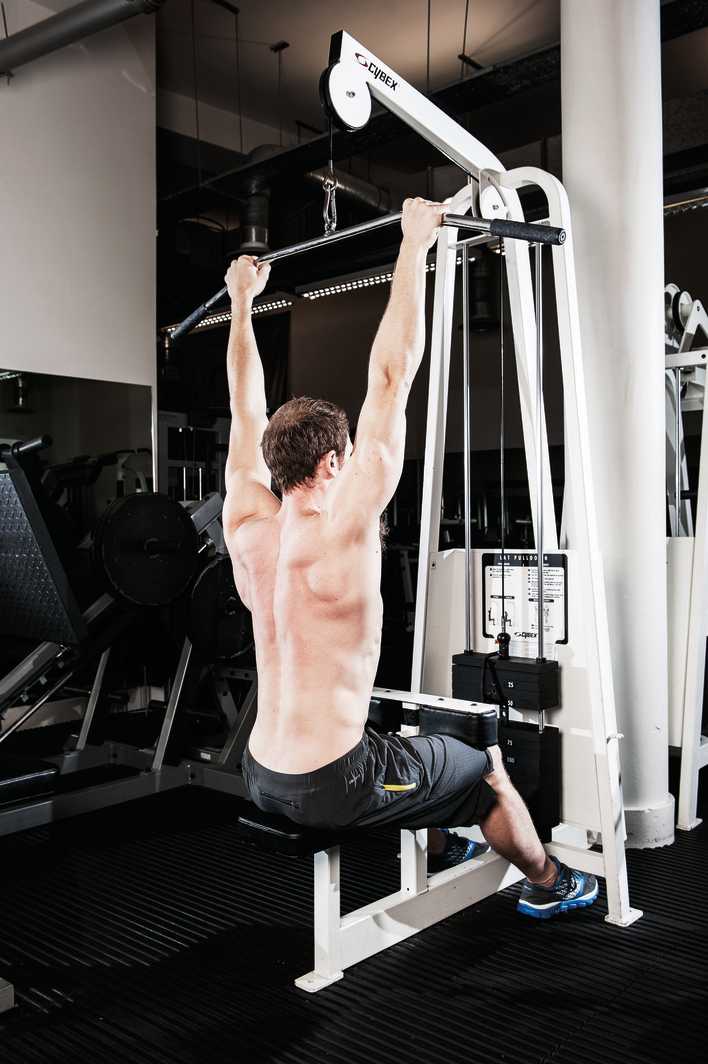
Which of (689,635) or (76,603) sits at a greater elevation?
(76,603)

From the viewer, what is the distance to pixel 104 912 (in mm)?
2789

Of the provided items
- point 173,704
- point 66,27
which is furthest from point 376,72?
point 66,27

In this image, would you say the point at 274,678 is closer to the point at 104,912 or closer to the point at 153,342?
the point at 104,912

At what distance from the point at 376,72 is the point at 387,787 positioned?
1.87 meters

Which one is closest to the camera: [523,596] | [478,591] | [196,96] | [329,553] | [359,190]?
[329,553]

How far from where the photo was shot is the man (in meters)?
2.11

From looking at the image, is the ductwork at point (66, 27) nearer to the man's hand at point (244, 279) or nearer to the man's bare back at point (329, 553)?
the man's hand at point (244, 279)

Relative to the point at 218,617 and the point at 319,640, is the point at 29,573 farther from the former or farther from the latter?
the point at 319,640

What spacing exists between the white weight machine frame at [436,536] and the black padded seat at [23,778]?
1036mm

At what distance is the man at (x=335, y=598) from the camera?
2105 mm

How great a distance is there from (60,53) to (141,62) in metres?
0.61

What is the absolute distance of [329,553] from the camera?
6.90 ft

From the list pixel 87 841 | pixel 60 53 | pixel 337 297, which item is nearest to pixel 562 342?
pixel 87 841

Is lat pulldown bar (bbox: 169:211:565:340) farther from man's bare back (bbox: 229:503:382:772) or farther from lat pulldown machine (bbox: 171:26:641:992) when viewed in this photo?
man's bare back (bbox: 229:503:382:772)
